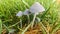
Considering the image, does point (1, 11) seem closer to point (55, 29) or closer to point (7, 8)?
point (7, 8)

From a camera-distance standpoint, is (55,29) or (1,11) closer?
(55,29)

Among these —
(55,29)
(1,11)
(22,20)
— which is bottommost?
(55,29)

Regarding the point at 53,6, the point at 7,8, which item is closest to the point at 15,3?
the point at 7,8

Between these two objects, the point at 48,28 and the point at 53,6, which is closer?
the point at 48,28

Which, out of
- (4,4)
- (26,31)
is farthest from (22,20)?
(4,4)

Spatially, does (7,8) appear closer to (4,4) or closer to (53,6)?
(4,4)

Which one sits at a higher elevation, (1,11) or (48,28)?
(1,11)
